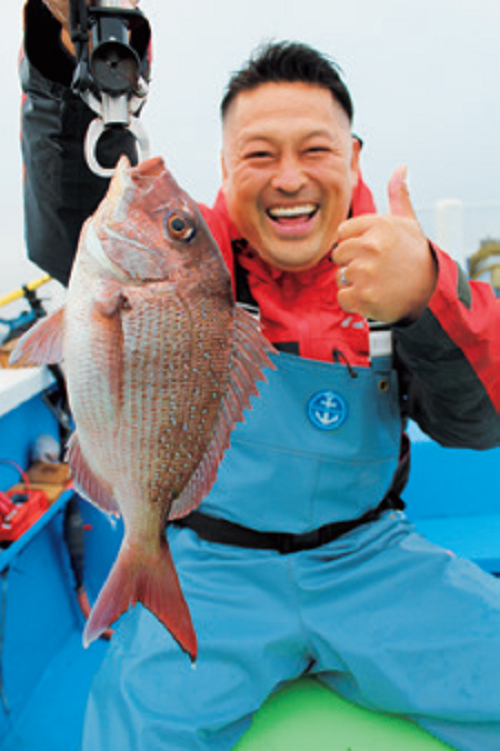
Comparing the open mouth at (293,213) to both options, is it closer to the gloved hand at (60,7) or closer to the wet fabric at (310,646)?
the gloved hand at (60,7)

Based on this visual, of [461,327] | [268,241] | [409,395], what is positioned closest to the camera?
[461,327]

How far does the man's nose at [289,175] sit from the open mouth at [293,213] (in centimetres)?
6

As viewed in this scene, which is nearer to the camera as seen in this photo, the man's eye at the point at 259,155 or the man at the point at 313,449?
the man at the point at 313,449

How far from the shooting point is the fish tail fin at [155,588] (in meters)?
1.09

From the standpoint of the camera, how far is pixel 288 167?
68.6 inches

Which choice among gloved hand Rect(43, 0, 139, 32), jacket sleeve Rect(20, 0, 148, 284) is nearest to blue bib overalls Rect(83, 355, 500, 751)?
jacket sleeve Rect(20, 0, 148, 284)

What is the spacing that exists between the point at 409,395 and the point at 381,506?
404 millimetres

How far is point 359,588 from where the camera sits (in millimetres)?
1720

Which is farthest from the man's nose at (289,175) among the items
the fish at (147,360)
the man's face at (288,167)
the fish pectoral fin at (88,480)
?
the fish pectoral fin at (88,480)

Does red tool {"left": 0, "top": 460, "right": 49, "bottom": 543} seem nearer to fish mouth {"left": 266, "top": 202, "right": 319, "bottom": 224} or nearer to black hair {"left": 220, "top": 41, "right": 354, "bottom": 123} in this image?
fish mouth {"left": 266, "top": 202, "right": 319, "bottom": 224}

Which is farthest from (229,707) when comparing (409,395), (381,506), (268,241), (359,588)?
(268,241)

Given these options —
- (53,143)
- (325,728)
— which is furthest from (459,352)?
(53,143)

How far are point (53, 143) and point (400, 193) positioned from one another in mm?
972

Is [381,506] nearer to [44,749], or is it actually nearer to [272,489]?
[272,489]
